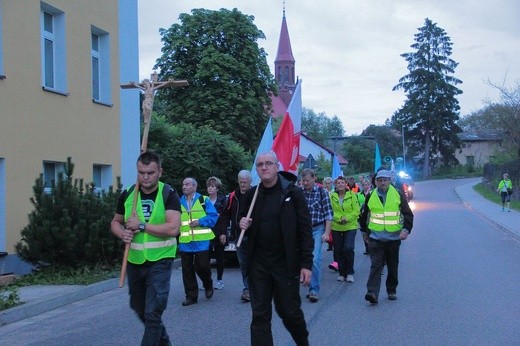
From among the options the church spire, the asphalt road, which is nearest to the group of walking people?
the asphalt road

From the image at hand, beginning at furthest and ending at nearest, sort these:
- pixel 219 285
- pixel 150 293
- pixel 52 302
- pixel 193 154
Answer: pixel 193 154 → pixel 219 285 → pixel 52 302 → pixel 150 293

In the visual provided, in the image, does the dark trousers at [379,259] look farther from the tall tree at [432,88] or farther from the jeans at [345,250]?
the tall tree at [432,88]

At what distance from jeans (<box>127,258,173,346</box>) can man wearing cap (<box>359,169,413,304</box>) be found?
440cm

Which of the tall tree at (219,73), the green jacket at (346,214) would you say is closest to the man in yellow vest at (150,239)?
the green jacket at (346,214)

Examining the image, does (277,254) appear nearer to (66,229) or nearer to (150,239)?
(150,239)

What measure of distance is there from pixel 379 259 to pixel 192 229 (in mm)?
2594

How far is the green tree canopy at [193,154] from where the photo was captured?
73.5ft

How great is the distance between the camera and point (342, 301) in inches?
402

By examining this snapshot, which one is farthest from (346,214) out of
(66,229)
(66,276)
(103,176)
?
(103,176)

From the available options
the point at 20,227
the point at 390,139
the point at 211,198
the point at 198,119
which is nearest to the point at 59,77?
the point at 20,227

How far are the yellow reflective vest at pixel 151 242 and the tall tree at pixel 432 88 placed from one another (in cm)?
7747

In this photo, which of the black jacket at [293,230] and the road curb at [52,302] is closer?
the black jacket at [293,230]

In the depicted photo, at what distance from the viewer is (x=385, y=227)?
32.3 ft

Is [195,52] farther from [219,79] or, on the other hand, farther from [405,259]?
[405,259]
